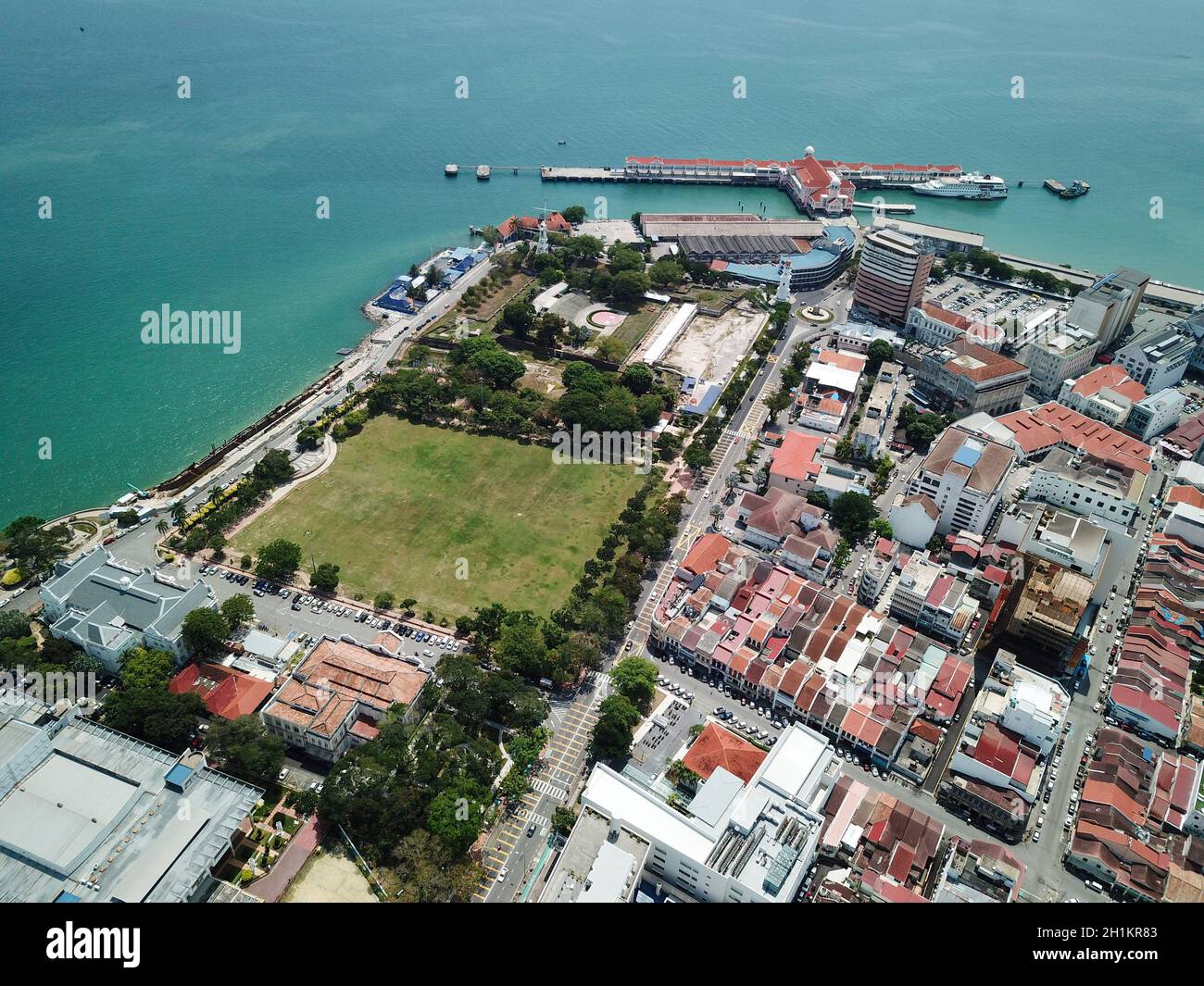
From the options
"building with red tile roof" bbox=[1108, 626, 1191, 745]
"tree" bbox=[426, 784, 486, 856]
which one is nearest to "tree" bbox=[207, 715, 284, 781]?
"tree" bbox=[426, 784, 486, 856]

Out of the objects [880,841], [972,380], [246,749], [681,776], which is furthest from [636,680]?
[972,380]

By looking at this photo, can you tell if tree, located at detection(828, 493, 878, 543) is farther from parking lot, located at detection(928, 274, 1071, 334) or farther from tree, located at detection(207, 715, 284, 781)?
tree, located at detection(207, 715, 284, 781)

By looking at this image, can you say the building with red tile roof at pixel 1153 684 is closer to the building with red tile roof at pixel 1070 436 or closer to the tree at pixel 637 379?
the building with red tile roof at pixel 1070 436

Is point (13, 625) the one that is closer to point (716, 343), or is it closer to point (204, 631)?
point (204, 631)

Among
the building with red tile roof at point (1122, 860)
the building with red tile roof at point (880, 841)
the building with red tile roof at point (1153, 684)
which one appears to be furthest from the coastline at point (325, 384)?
the building with red tile roof at point (1122, 860)

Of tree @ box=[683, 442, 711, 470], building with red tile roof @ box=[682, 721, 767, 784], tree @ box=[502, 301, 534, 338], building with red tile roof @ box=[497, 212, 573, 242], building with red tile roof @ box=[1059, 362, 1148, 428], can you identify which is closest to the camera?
building with red tile roof @ box=[682, 721, 767, 784]

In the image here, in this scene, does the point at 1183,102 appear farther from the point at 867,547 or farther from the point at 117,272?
the point at 117,272
